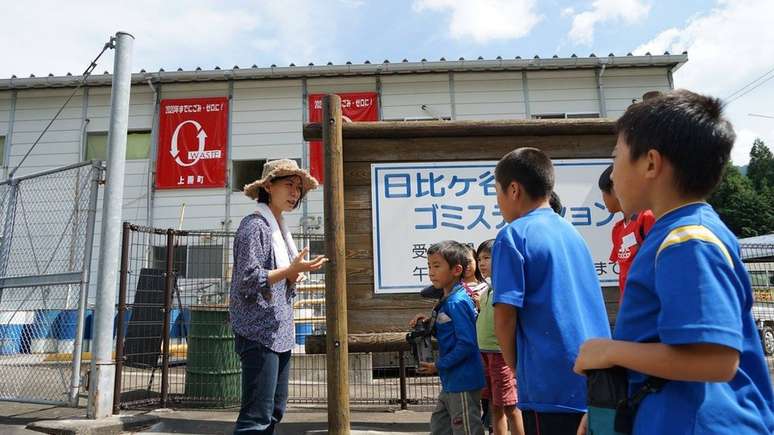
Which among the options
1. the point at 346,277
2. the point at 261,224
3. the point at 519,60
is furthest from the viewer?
the point at 519,60

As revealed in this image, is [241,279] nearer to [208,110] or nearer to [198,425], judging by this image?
[198,425]

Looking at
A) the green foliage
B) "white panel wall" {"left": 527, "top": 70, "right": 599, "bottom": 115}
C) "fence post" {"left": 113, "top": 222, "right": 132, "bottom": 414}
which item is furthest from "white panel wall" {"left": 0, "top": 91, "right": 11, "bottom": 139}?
the green foliage

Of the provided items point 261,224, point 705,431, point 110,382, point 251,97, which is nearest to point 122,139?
point 110,382

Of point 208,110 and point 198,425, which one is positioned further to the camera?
point 208,110

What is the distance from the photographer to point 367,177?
4184mm

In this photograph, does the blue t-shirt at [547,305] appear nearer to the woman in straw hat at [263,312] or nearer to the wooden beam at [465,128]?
the woman in straw hat at [263,312]

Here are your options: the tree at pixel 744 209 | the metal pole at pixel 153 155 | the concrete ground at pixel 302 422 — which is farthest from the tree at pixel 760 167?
the concrete ground at pixel 302 422

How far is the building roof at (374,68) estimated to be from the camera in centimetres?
1265

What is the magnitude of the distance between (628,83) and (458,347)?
11914 mm

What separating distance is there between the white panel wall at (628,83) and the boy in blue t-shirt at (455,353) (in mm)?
11062

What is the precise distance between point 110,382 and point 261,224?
2.75m

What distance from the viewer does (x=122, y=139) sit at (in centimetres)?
509

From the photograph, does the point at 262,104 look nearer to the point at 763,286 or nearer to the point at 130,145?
the point at 130,145

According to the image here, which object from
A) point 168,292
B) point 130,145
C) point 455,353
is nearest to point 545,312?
point 455,353
